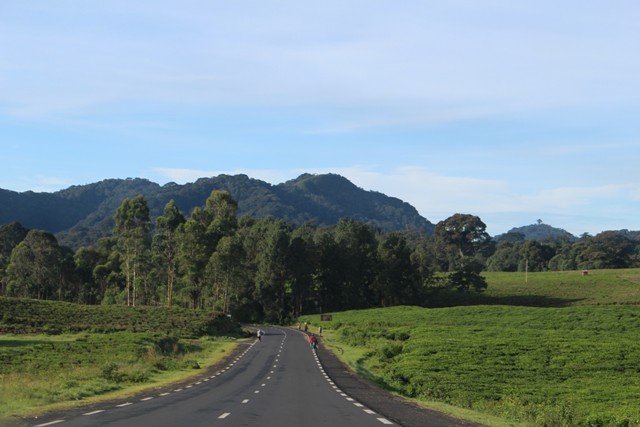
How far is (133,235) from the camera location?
4173 inches

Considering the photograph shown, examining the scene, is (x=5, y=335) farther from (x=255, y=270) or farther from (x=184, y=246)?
(x=255, y=270)

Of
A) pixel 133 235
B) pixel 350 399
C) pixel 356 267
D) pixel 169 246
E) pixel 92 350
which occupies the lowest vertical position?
pixel 92 350

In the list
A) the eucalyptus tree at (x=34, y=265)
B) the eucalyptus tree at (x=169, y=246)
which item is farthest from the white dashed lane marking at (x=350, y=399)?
the eucalyptus tree at (x=34, y=265)

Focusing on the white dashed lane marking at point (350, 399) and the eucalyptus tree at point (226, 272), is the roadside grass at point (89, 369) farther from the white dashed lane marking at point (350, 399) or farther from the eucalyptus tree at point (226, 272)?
the eucalyptus tree at point (226, 272)

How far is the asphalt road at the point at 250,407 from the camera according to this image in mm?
15719

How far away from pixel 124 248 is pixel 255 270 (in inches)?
1034

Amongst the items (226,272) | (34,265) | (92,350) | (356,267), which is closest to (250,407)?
(92,350)

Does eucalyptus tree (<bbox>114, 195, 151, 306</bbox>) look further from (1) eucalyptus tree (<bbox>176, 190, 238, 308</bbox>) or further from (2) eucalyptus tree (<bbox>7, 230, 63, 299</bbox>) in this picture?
(2) eucalyptus tree (<bbox>7, 230, 63, 299</bbox>)

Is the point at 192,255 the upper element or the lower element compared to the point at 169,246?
lower

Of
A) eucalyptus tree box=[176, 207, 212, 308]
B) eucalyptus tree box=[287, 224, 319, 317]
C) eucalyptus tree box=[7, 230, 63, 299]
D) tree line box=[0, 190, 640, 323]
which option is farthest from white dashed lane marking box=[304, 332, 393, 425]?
eucalyptus tree box=[7, 230, 63, 299]

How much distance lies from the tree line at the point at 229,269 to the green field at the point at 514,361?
2332 centimetres

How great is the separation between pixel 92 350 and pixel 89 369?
18.1m

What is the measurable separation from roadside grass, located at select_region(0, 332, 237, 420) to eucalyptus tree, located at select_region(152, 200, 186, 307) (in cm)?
4643

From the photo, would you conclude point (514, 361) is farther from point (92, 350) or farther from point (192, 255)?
point (192, 255)
